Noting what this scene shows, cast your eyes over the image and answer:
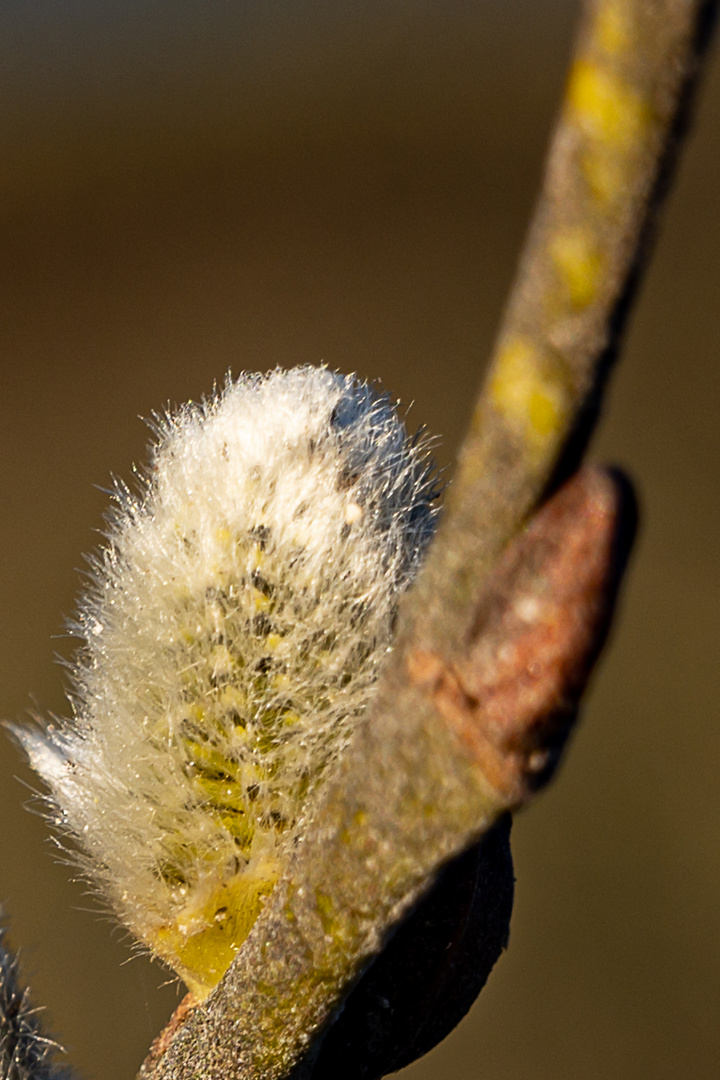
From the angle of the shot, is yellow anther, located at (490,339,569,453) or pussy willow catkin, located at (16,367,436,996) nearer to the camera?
yellow anther, located at (490,339,569,453)

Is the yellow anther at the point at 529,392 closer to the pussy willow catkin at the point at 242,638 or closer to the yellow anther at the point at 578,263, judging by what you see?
the yellow anther at the point at 578,263

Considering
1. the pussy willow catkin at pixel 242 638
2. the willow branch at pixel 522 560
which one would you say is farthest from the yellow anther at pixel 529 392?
the pussy willow catkin at pixel 242 638

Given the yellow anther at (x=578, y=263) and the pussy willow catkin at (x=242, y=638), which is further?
the pussy willow catkin at (x=242, y=638)

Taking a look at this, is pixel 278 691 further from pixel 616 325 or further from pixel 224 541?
pixel 616 325

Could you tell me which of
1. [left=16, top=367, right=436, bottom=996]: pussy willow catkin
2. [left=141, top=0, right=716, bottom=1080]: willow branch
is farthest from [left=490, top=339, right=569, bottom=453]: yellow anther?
[left=16, top=367, right=436, bottom=996]: pussy willow catkin

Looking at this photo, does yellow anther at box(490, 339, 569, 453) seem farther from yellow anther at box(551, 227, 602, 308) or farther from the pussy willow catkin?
the pussy willow catkin

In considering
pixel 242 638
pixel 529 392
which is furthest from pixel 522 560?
pixel 242 638

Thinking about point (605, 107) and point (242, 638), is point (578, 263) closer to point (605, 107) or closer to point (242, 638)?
point (605, 107)
